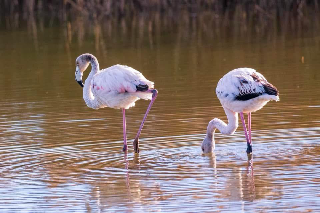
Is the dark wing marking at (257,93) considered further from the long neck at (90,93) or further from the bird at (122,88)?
the long neck at (90,93)

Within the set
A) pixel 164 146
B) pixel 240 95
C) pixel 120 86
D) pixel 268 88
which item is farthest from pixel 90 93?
pixel 268 88

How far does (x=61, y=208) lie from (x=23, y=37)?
1566cm

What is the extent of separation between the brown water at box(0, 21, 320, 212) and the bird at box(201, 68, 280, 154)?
210mm

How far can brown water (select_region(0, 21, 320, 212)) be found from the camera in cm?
608

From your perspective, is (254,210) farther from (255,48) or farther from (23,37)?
(23,37)

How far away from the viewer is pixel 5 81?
13672mm

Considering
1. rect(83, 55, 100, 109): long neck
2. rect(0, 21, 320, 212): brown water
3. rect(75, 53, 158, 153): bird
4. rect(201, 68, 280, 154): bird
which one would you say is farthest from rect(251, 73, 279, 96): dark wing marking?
rect(83, 55, 100, 109): long neck

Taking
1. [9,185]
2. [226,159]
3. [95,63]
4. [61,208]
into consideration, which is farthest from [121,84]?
[61,208]

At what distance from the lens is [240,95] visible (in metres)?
7.64

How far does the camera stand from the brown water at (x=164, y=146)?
239 inches

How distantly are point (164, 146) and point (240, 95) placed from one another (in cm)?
106

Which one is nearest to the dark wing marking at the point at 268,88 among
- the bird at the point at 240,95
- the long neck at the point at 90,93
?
the bird at the point at 240,95

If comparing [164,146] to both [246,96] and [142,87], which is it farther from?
[246,96]

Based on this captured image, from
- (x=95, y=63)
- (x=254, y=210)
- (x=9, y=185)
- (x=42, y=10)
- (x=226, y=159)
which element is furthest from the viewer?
(x=42, y=10)
